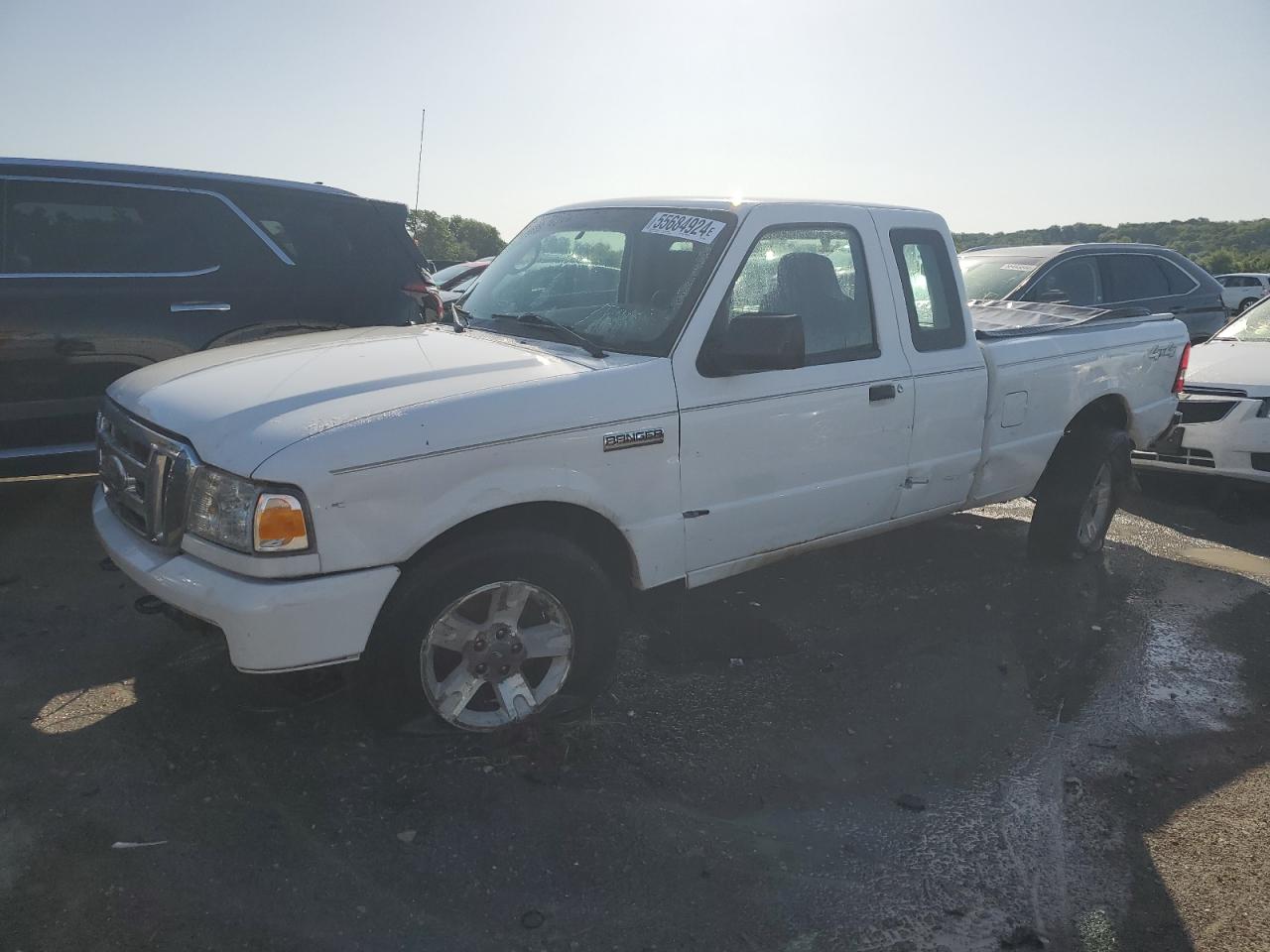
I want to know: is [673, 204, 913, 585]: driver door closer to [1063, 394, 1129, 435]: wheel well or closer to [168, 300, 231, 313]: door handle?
[1063, 394, 1129, 435]: wheel well

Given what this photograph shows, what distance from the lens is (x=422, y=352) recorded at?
3.42 metres

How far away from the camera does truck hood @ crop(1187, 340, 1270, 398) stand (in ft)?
21.5

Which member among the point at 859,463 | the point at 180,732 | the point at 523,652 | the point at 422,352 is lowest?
the point at 180,732

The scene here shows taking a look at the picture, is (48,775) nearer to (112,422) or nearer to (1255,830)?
(112,422)

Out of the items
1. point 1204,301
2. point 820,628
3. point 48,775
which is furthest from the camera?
point 1204,301

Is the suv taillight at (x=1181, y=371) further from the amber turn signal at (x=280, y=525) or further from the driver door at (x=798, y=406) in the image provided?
the amber turn signal at (x=280, y=525)

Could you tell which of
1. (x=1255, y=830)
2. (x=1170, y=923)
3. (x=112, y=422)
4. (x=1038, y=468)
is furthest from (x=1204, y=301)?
(x=112, y=422)

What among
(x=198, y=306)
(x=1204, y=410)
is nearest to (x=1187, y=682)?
(x=1204, y=410)

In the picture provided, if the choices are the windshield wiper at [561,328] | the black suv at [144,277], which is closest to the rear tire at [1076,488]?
the windshield wiper at [561,328]

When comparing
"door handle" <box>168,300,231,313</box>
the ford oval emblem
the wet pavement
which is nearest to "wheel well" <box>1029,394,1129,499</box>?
the wet pavement

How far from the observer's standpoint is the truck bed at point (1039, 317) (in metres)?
5.04

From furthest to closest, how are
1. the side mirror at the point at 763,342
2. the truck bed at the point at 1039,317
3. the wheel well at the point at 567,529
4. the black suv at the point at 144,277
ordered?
the truck bed at the point at 1039,317
the black suv at the point at 144,277
the side mirror at the point at 763,342
the wheel well at the point at 567,529

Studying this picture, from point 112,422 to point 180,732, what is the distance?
115 centimetres

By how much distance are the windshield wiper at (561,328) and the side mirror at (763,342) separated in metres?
0.48
